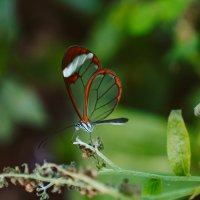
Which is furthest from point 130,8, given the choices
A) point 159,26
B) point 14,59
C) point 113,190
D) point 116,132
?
point 113,190

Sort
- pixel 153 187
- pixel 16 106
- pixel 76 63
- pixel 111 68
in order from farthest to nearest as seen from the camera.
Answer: pixel 16 106 → pixel 111 68 → pixel 76 63 → pixel 153 187

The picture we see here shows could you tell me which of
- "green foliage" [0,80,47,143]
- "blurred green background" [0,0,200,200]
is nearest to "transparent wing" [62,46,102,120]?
"blurred green background" [0,0,200,200]

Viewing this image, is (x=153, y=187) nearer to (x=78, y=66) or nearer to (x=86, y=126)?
(x=86, y=126)

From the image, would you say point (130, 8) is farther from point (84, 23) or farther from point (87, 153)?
point (87, 153)

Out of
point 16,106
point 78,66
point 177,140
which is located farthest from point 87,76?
point 16,106

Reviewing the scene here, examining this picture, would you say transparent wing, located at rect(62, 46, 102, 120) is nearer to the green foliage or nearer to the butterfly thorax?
the butterfly thorax

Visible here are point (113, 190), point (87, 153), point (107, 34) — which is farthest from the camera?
point (107, 34)

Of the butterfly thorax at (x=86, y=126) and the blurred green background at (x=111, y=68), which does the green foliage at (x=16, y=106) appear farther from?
the butterfly thorax at (x=86, y=126)
